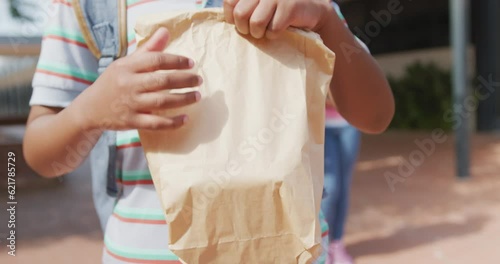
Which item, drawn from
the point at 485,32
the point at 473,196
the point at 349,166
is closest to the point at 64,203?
the point at 349,166

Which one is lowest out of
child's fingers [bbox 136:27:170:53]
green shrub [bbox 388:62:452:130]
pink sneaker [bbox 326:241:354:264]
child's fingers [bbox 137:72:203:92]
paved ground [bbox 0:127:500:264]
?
green shrub [bbox 388:62:452:130]

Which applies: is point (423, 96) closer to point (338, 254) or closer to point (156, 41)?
point (338, 254)

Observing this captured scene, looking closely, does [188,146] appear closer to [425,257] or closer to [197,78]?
[197,78]

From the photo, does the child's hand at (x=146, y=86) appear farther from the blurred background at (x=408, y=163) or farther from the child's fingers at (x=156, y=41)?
the blurred background at (x=408, y=163)

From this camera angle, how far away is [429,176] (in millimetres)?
6363

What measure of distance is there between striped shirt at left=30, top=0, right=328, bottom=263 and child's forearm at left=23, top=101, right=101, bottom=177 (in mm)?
39

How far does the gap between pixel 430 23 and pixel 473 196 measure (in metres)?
6.79

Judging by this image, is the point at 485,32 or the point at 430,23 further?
the point at 430,23

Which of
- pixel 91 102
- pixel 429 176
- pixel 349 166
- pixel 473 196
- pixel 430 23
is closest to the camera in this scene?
pixel 91 102

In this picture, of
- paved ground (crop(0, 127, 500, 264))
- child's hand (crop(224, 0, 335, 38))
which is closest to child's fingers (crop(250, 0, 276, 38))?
child's hand (crop(224, 0, 335, 38))

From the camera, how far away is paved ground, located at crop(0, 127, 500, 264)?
11.8 ft

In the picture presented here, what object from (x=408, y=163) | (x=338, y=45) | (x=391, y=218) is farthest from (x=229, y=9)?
(x=408, y=163)

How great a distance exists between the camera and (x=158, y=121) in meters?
0.73

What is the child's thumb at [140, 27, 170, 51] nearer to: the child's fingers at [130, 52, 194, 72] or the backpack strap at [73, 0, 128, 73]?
the child's fingers at [130, 52, 194, 72]
